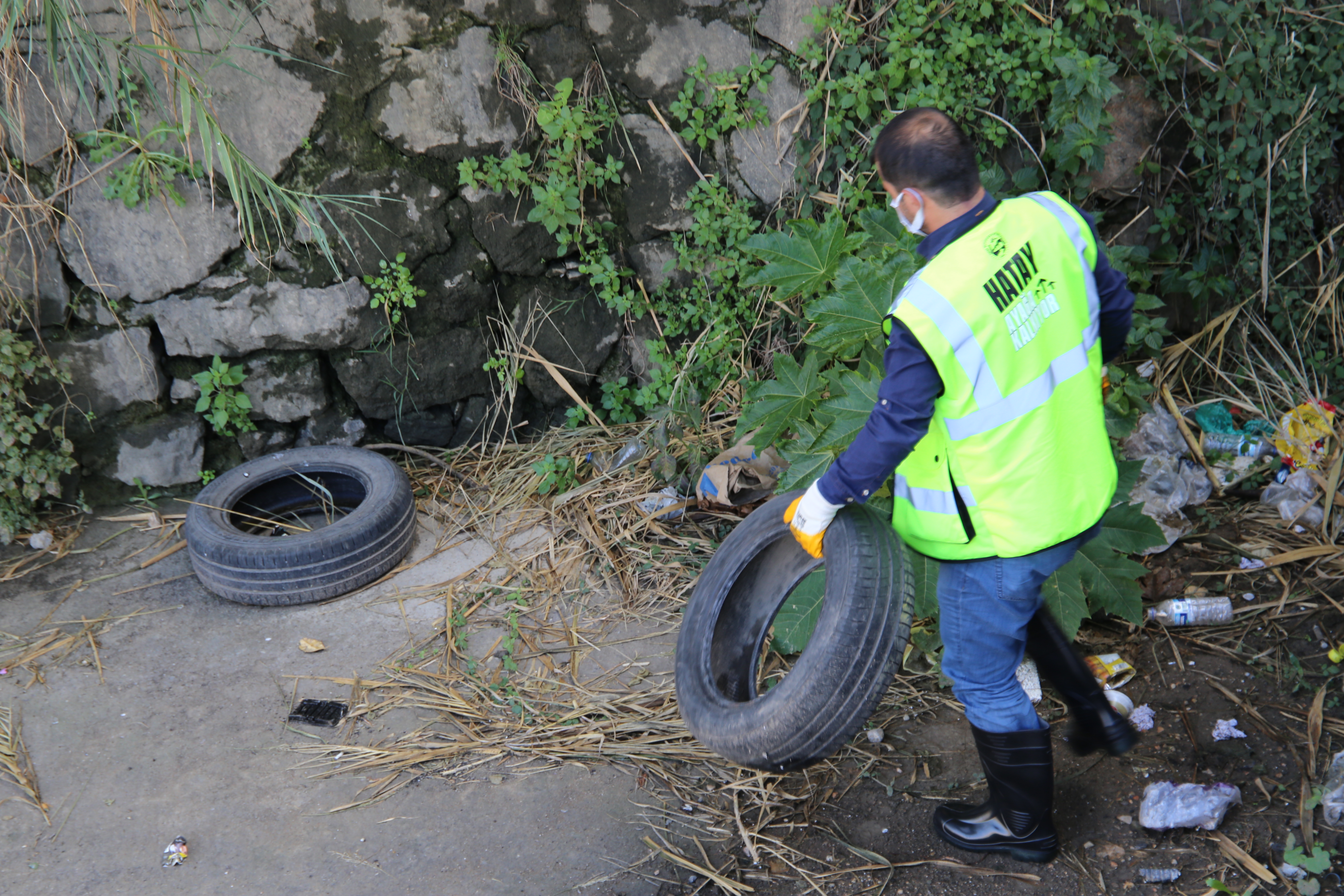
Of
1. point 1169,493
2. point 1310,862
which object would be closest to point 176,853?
point 1310,862

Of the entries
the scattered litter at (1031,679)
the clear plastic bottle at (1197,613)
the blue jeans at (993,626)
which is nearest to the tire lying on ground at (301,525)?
the blue jeans at (993,626)

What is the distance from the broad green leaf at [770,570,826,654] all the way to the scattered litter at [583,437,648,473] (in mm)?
1358

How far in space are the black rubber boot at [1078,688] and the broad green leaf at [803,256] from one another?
120 cm

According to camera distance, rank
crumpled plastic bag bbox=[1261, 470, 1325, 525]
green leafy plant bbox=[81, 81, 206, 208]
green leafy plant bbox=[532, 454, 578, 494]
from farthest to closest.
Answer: green leafy plant bbox=[532, 454, 578, 494]
green leafy plant bbox=[81, 81, 206, 208]
crumpled plastic bag bbox=[1261, 470, 1325, 525]

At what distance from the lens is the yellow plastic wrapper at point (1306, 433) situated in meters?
3.41

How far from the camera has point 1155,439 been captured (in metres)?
3.61

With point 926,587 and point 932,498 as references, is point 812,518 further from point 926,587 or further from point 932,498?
point 926,587

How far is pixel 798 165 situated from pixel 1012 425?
240 centimetres

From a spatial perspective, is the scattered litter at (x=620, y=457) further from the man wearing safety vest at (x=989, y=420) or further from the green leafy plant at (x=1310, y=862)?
the green leafy plant at (x=1310, y=862)

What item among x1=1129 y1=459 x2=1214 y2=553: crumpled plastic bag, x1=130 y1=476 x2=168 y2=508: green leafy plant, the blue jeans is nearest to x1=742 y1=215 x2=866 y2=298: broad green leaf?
the blue jeans

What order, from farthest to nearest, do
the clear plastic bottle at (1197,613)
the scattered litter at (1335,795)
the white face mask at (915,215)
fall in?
the clear plastic bottle at (1197,613) → the scattered litter at (1335,795) → the white face mask at (915,215)

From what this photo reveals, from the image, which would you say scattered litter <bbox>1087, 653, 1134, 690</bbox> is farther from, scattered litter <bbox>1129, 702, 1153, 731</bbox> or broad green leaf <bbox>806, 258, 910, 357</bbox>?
broad green leaf <bbox>806, 258, 910, 357</bbox>

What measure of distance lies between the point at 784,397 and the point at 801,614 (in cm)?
72

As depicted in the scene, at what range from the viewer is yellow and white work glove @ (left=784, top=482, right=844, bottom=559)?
2041mm
